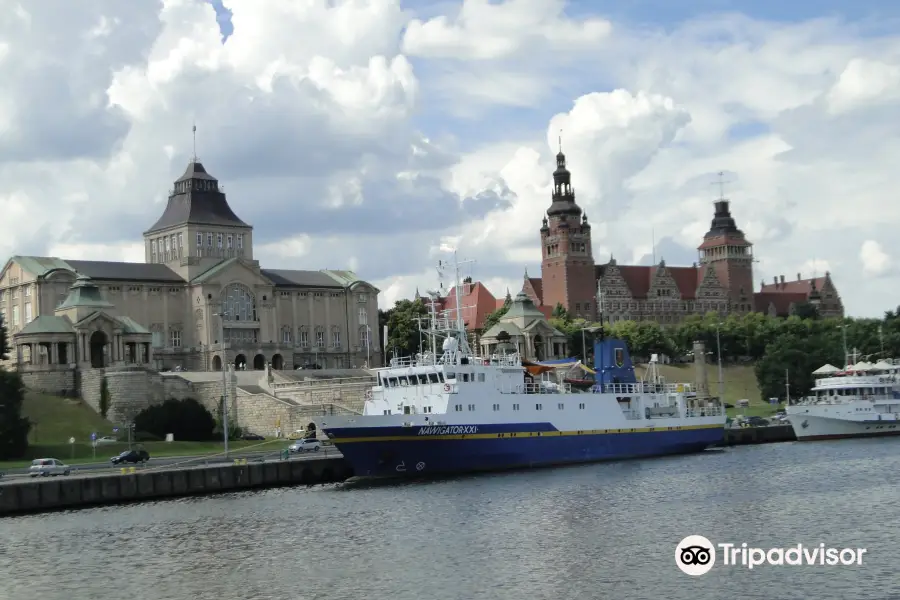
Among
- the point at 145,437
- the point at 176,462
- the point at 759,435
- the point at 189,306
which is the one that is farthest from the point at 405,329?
the point at 176,462

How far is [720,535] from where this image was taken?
57.8 metres

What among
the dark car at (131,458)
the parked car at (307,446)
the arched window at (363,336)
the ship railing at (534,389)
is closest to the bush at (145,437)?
the parked car at (307,446)

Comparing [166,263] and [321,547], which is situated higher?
[166,263]

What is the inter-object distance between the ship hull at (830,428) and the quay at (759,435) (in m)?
2.95

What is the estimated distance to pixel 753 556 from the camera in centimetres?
5228

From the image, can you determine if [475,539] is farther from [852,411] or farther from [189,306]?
[189,306]

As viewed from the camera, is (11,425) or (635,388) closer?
(11,425)

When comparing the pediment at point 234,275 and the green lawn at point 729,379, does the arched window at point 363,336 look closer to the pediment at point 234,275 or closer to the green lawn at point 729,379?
Result: the pediment at point 234,275

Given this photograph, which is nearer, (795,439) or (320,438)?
(320,438)

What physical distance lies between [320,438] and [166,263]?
56620 mm

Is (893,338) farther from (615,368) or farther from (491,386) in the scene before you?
(491,386)

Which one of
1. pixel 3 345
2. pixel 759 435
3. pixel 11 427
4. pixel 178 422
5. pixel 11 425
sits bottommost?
pixel 759 435

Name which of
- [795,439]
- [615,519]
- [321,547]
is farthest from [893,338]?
[321,547]

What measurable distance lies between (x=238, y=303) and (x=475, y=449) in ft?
248
